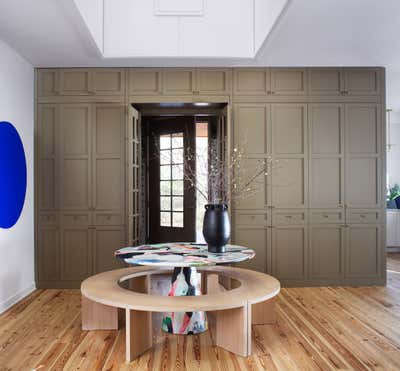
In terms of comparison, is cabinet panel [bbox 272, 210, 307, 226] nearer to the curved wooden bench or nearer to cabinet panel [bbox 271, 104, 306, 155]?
cabinet panel [bbox 271, 104, 306, 155]

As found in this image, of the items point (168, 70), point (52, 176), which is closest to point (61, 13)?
point (168, 70)

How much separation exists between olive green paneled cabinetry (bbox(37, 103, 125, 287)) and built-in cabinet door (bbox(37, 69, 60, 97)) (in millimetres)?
159

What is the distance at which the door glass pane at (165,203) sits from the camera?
6.36 meters

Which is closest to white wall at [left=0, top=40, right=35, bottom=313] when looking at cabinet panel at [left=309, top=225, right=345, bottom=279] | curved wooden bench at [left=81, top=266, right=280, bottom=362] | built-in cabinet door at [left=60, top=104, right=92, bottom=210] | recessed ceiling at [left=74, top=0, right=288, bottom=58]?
built-in cabinet door at [left=60, top=104, right=92, bottom=210]

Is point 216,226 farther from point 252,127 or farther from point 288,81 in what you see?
point 288,81

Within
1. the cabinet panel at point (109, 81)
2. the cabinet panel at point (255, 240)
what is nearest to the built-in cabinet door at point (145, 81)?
the cabinet panel at point (109, 81)

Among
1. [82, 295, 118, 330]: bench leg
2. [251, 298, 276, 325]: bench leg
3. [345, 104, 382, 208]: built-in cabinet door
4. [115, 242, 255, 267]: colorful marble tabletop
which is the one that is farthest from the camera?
[345, 104, 382, 208]: built-in cabinet door

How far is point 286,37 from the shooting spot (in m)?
3.75

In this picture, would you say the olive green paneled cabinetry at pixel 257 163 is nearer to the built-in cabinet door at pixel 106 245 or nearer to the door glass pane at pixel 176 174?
the built-in cabinet door at pixel 106 245

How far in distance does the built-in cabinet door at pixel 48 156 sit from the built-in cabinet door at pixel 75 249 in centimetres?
38

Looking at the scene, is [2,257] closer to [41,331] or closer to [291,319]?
[41,331]

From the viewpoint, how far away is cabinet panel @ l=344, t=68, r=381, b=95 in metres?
4.64

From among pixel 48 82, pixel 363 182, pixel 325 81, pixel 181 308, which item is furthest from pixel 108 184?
pixel 363 182

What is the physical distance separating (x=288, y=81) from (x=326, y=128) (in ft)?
2.46
